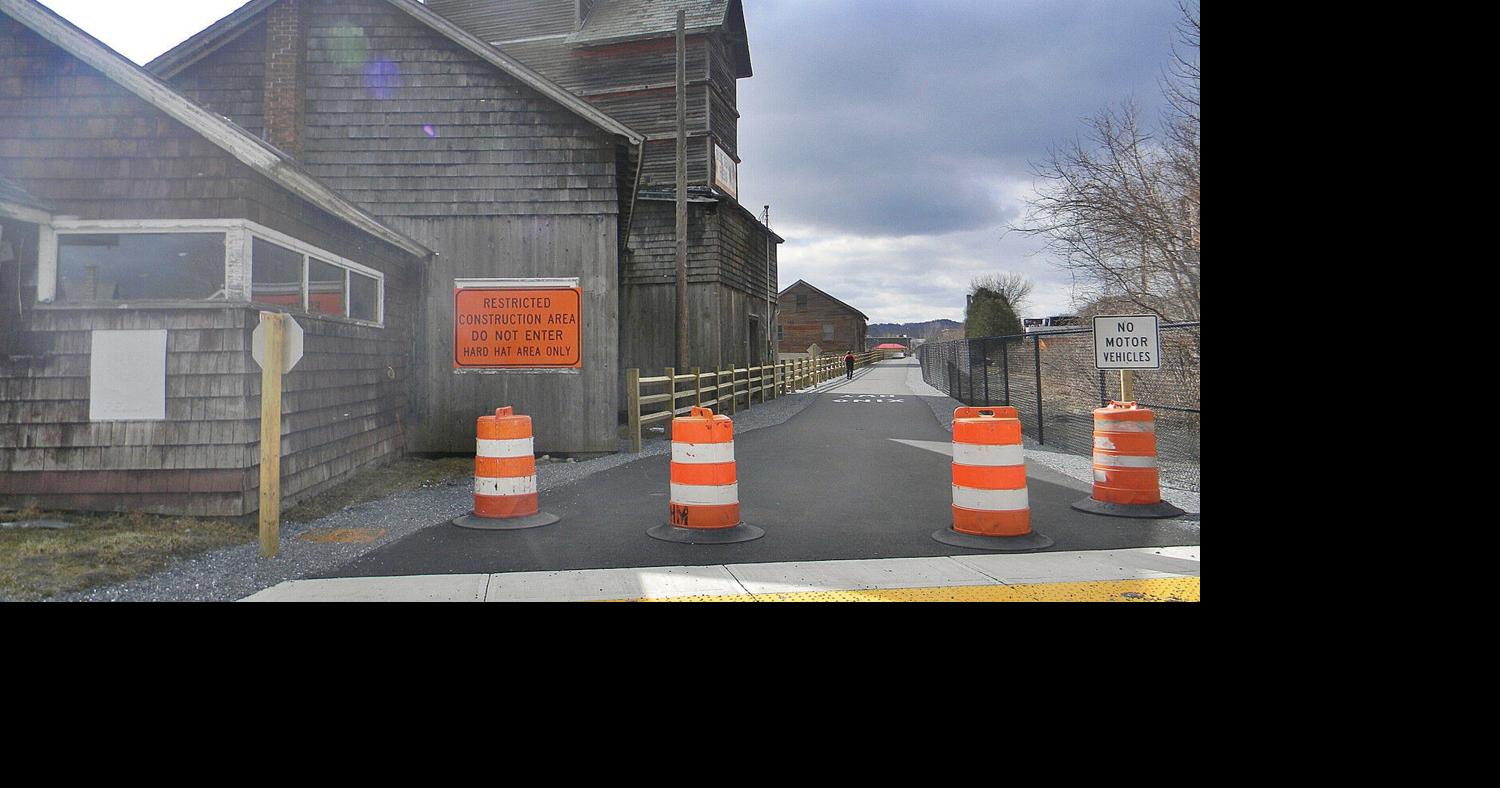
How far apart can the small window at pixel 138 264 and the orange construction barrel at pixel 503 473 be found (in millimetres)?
3018

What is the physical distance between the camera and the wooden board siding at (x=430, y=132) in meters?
11.4

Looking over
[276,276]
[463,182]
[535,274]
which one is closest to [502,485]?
[276,276]

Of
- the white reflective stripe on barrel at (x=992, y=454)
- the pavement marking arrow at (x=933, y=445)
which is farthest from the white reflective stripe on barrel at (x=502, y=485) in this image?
the pavement marking arrow at (x=933, y=445)

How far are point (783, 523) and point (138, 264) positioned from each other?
6.87m

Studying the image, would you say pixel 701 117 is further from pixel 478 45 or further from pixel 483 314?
pixel 483 314

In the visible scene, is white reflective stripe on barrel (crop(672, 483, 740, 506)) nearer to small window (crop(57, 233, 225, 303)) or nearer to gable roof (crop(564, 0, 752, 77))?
small window (crop(57, 233, 225, 303))

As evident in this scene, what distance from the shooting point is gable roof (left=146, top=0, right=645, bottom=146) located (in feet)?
36.7

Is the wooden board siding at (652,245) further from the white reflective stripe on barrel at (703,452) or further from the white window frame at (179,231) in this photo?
the white reflective stripe on barrel at (703,452)

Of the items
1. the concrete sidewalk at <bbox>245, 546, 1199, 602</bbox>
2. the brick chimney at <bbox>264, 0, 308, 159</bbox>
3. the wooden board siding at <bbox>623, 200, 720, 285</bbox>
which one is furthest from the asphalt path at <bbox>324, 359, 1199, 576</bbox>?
the wooden board siding at <bbox>623, 200, 720, 285</bbox>

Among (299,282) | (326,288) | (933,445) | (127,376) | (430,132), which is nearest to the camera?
(127,376)

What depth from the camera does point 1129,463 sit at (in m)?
6.97

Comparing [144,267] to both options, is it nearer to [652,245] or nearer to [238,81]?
[238,81]

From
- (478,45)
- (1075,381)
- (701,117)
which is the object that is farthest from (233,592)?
(701,117)
